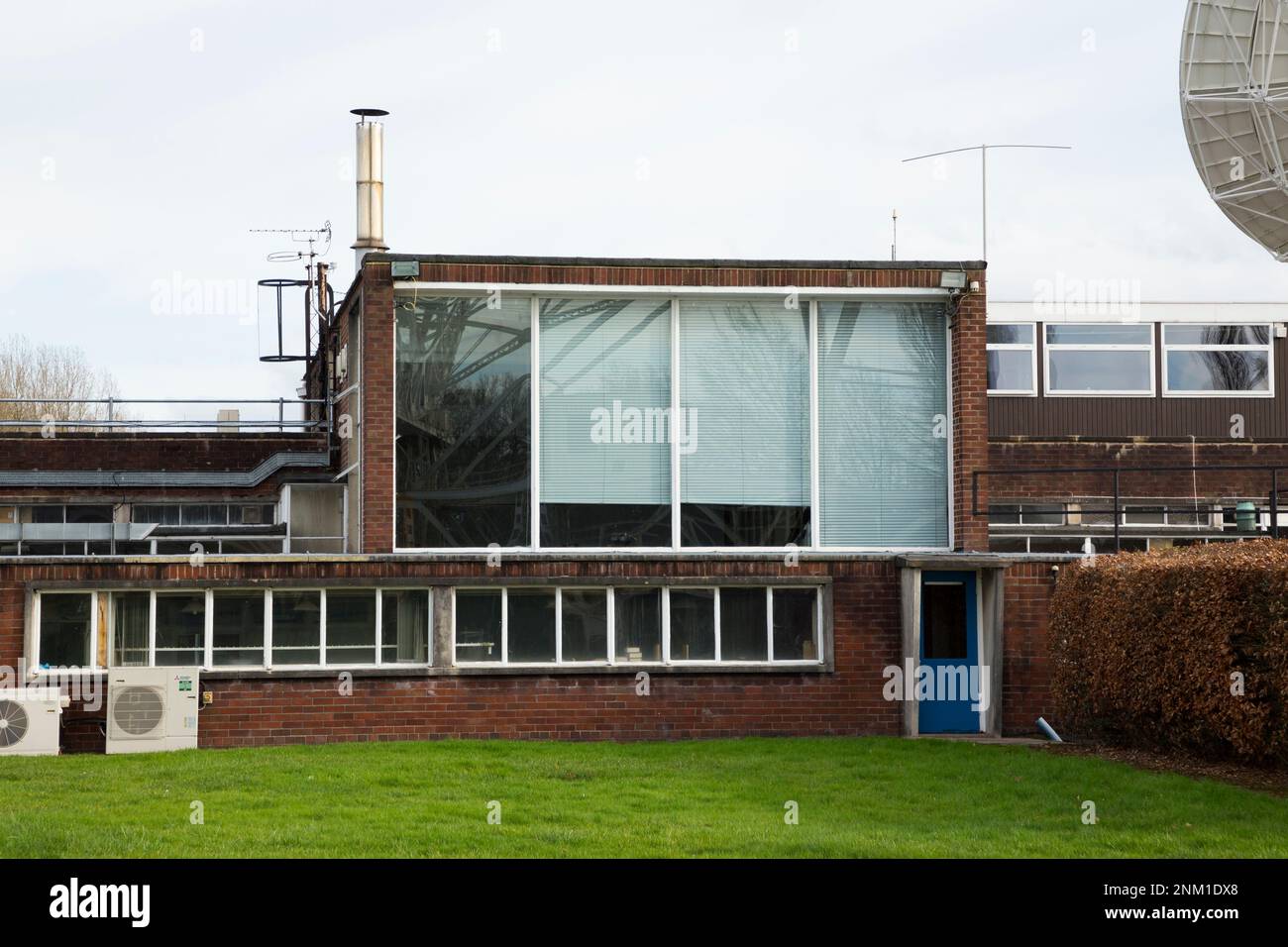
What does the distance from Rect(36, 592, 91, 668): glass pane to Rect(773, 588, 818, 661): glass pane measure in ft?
24.5

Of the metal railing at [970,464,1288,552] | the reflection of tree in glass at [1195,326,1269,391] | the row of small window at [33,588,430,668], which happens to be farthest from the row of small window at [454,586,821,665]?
the reflection of tree in glass at [1195,326,1269,391]

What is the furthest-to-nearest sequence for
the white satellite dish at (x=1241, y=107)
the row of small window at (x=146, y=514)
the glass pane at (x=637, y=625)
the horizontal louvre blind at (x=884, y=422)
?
the row of small window at (x=146, y=514) → the white satellite dish at (x=1241, y=107) → the horizontal louvre blind at (x=884, y=422) → the glass pane at (x=637, y=625)

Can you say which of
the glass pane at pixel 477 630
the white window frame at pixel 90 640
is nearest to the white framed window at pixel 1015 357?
the glass pane at pixel 477 630

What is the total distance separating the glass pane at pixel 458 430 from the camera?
20.5 meters

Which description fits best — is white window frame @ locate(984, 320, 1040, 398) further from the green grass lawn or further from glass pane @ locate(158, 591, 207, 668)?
glass pane @ locate(158, 591, 207, 668)

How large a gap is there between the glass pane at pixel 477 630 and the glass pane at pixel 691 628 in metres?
2.10

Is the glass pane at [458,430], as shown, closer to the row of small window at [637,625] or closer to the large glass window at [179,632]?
the row of small window at [637,625]

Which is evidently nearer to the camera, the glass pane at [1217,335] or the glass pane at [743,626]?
the glass pane at [743,626]

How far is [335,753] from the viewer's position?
18234mm

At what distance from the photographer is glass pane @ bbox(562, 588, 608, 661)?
66.5 ft

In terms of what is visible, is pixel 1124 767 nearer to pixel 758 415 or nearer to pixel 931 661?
pixel 931 661

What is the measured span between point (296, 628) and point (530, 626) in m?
2.72

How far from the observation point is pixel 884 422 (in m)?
21.2
